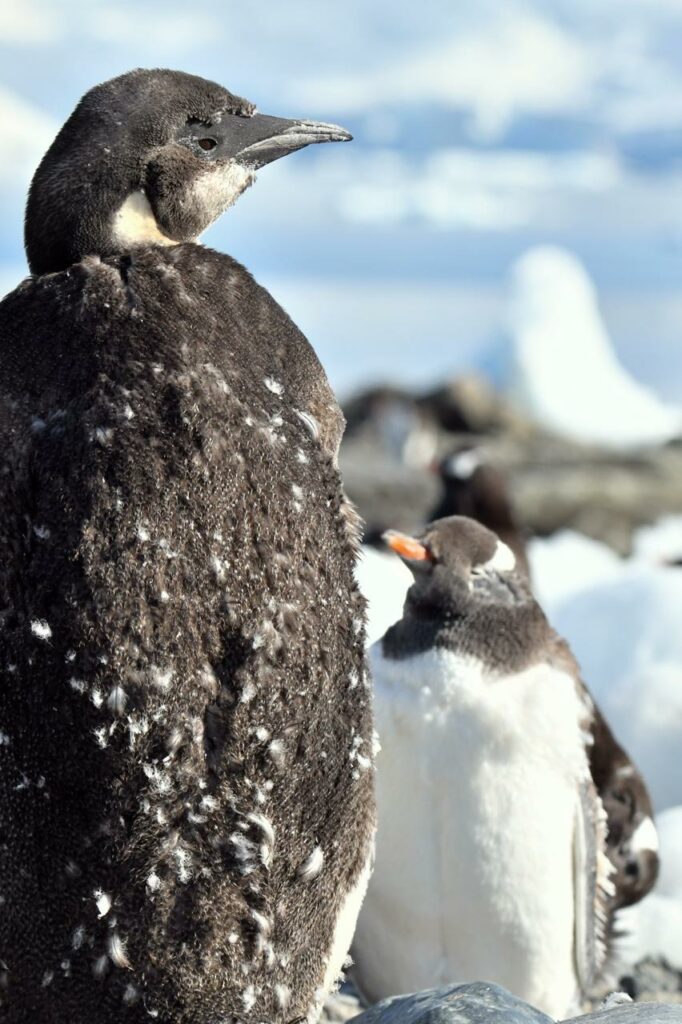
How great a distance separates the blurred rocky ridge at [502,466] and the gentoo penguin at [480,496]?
0.57 m

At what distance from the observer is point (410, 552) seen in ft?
14.5

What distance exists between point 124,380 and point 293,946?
105 centimetres

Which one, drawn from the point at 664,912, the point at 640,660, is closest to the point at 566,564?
the point at 640,660

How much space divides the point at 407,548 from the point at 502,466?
12.5m

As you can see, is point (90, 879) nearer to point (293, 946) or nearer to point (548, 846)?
point (293, 946)

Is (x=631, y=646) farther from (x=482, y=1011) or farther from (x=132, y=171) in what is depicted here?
(x=132, y=171)

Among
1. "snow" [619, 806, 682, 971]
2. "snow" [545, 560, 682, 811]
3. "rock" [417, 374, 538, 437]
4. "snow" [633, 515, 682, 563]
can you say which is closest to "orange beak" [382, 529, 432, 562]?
"snow" [619, 806, 682, 971]

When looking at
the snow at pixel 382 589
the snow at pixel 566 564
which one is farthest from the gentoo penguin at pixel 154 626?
the snow at pixel 566 564

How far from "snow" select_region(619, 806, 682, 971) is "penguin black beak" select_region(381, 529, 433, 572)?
52.8 inches

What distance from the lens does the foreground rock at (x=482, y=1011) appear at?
2.83 meters

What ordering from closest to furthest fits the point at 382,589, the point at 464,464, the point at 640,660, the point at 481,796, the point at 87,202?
1. the point at 87,202
2. the point at 481,796
3. the point at 382,589
4. the point at 640,660
5. the point at 464,464

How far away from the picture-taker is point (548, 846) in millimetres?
4254

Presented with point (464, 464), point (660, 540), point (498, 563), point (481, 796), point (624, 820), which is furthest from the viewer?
point (660, 540)

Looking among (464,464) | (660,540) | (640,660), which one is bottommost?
(640,660)
